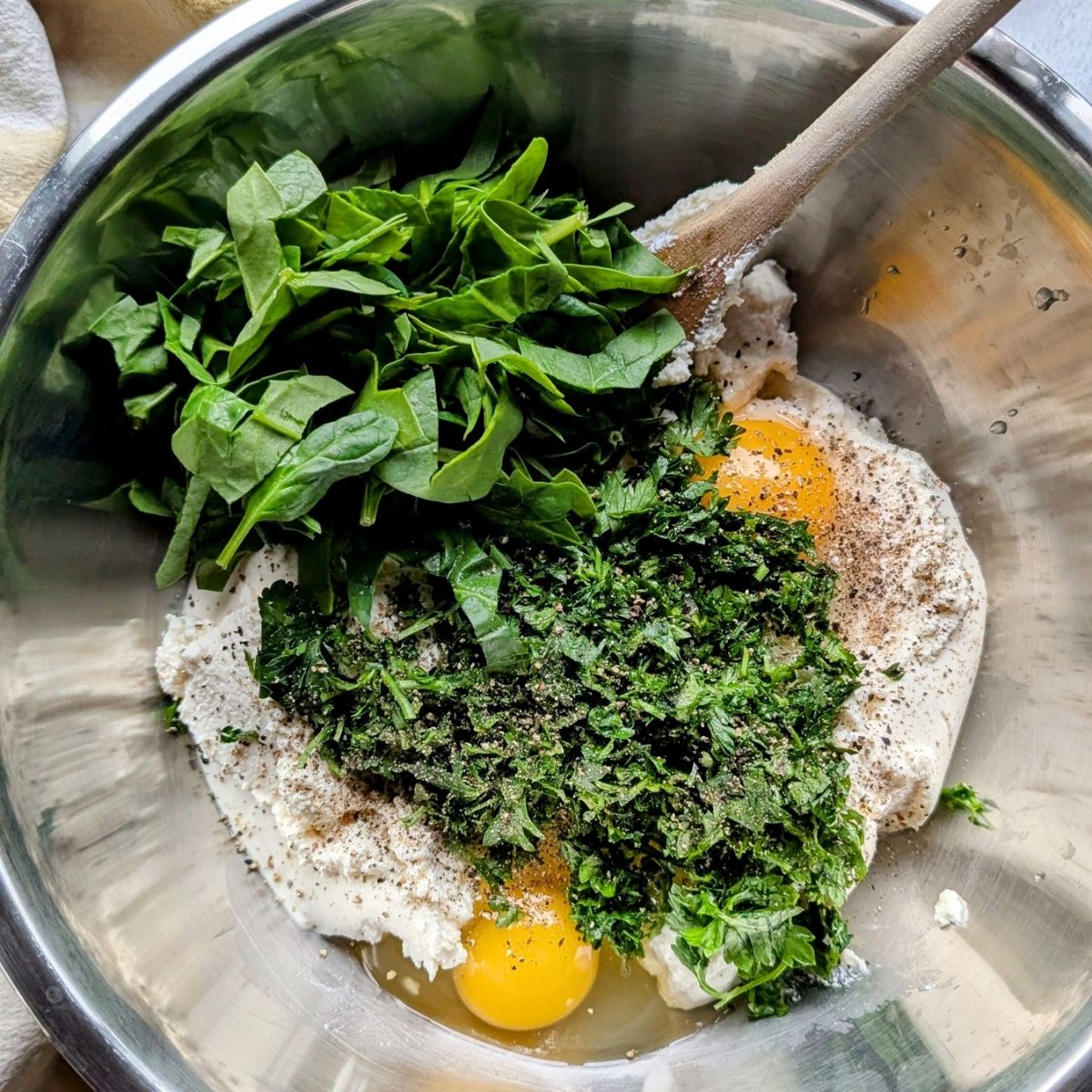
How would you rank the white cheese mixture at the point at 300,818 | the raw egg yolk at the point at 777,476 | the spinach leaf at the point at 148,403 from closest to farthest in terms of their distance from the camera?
the spinach leaf at the point at 148,403, the white cheese mixture at the point at 300,818, the raw egg yolk at the point at 777,476

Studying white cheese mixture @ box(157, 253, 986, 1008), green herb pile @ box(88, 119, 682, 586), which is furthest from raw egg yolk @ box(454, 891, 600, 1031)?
green herb pile @ box(88, 119, 682, 586)

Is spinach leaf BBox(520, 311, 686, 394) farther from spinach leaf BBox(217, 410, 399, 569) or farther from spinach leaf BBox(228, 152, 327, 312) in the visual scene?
spinach leaf BBox(228, 152, 327, 312)

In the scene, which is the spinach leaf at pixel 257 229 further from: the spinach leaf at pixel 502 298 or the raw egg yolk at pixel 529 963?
the raw egg yolk at pixel 529 963

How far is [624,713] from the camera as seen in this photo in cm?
157

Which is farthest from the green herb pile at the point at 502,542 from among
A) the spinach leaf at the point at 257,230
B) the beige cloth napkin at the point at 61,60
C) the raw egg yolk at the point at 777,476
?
the beige cloth napkin at the point at 61,60

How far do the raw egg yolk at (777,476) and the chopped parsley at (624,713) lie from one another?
0.11 m

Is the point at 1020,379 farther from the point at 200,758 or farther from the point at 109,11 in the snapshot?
the point at 109,11

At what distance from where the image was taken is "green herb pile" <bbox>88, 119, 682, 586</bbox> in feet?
4.73

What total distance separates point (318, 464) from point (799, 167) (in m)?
0.92

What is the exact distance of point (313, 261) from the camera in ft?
4.86

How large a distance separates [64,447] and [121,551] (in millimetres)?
247

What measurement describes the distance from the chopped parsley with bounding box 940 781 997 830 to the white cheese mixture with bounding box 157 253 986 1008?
60mm

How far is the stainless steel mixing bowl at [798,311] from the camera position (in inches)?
58.1

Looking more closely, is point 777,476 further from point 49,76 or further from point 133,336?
point 49,76
